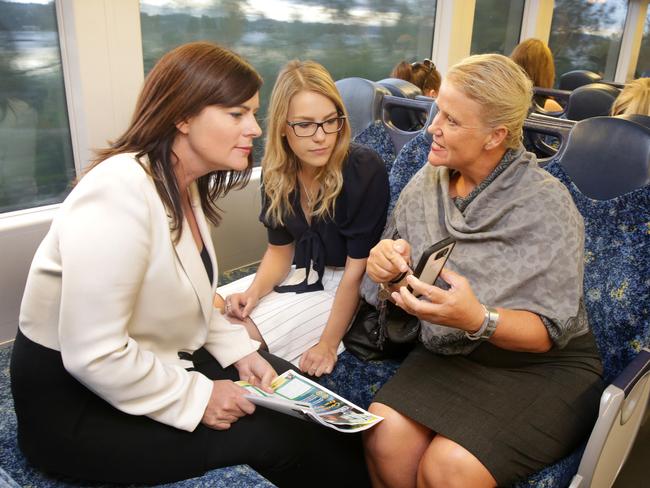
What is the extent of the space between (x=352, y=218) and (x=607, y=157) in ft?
2.26

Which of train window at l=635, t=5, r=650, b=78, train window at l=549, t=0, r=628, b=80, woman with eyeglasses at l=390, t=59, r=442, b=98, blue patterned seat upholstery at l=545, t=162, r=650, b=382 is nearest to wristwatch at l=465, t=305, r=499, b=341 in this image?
blue patterned seat upholstery at l=545, t=162, r=650, b=382

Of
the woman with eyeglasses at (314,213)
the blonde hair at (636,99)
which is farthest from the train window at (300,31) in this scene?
the blonde hair at (636,99)

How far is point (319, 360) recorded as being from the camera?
5.32ft

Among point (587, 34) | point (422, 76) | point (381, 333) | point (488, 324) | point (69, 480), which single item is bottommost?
point (69, 480)

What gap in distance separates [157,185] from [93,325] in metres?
0.29

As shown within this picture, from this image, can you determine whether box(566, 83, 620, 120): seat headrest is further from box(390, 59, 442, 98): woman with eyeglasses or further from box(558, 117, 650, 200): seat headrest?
box(558, 117, 650, 200): seat headrest

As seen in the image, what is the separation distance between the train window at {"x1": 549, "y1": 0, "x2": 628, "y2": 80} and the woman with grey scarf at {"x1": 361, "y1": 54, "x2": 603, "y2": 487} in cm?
478

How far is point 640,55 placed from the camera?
21.9 feet

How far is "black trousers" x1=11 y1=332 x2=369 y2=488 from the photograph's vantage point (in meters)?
1.11

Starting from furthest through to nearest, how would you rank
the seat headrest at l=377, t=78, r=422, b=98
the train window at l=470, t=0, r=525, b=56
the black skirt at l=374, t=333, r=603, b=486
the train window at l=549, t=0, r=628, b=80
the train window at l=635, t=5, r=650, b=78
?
the train window at l=635, t=5, r=650, b=78, the train window at l=549, t=0, r=628, b=80, the train window at l=470, t=0, r=525, b=56, the seat headrest at l=377, t=78, r=422, b=98, the black skirt at l=374, t=333, r=603, b=486

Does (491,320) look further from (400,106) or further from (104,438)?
(400,106)

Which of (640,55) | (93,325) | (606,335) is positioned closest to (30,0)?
(93,325)

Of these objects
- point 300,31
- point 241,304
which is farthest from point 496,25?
point 241,304

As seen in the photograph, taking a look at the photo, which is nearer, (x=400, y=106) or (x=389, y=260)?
(x=389, y=260)
